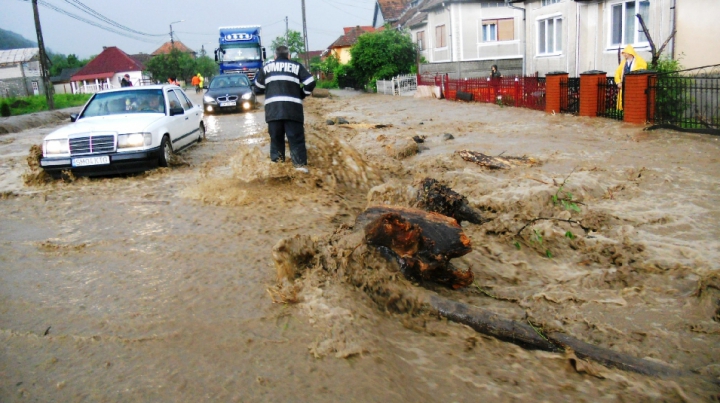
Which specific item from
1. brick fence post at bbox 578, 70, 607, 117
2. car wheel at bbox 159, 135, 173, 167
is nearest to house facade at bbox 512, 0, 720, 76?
brick fence post at bbox 578, 70, 607, 117

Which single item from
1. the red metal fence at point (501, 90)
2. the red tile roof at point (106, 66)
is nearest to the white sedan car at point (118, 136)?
the red metal fence at point (501, 90)

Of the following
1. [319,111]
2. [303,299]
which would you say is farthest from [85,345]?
[319,111]

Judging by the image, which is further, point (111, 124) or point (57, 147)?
point (111, 124)

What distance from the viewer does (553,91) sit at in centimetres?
1675

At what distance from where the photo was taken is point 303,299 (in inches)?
170

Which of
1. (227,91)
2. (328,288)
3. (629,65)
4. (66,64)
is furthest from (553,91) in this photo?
(66,64)

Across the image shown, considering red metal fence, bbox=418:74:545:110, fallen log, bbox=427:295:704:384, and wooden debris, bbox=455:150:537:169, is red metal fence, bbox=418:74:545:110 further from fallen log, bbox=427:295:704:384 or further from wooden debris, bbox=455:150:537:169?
fallen log, bbox=427:295:704:384

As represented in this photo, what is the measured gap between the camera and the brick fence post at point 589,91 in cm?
1470

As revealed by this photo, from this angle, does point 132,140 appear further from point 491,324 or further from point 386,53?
point 386,53

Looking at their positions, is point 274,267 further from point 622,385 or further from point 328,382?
point 622,385

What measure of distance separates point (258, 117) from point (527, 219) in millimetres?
15486

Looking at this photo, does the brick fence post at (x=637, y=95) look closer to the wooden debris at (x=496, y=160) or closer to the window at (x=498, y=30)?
the wooden debris at (x=496, y=160)

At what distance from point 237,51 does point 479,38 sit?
1432 cm

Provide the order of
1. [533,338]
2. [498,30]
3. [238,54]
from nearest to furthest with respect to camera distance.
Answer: [533,338]
[498,30]
[238,54]
